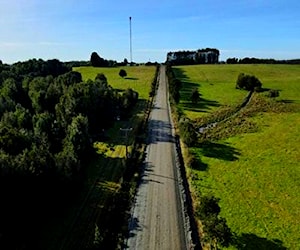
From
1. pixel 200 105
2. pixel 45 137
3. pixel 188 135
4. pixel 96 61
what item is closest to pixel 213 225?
pixel 45 137

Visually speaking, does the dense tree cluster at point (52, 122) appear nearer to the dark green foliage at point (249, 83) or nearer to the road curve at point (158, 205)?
the road curve at point (158, 205)

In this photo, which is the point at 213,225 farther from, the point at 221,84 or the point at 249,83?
the point at 221,84

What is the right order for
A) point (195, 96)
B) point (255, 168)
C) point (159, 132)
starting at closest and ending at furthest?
point (255, 168) < point (159, 132) < point (195, 96)

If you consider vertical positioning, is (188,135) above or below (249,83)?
below

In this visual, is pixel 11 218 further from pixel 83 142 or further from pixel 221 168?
pixel 221 168

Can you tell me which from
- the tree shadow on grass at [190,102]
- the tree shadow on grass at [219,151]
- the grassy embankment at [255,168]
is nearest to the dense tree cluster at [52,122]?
the tree shadow on grass at [190,102]

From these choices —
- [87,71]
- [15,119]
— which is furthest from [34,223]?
[87,71]

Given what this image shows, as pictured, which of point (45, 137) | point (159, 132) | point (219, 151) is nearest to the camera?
point (45, 137)
